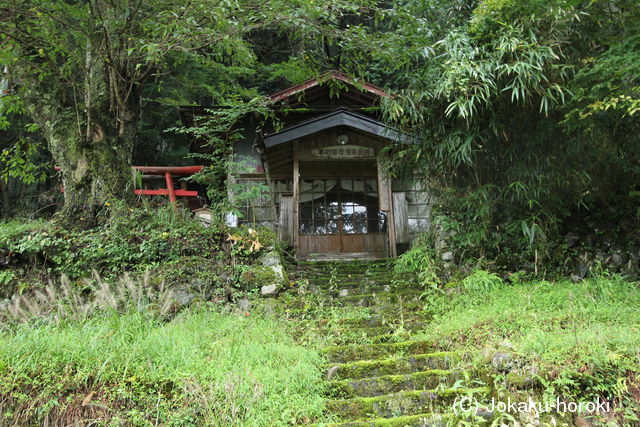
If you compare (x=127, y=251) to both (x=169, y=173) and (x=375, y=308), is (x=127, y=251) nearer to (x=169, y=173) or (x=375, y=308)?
(x=375, y=308)

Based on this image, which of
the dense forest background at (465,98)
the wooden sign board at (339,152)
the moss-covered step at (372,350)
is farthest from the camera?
the wooden sign board at (339,152)

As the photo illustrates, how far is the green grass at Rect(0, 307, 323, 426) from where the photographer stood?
3.15m

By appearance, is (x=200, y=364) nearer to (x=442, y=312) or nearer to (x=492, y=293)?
(x=442, y=312)

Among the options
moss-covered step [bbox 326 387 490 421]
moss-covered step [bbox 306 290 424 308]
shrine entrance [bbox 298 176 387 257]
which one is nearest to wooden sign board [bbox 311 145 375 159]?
shrine entrance [bbox 298 176 387 257]

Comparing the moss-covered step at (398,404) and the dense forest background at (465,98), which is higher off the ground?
the dense forest background at (465,98)

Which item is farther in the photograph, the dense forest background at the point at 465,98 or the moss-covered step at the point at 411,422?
the dense forest background at the point at 465,98

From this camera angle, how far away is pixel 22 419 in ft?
10.1

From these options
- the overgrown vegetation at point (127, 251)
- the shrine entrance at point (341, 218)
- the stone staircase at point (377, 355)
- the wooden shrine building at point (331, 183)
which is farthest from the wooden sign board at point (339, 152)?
the stone staircase at point (377, 355)

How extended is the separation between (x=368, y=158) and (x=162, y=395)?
7.42 meters

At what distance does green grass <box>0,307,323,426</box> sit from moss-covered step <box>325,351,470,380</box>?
0.27 m

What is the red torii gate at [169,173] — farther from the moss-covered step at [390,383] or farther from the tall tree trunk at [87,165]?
the moss-covered step at [390,383]

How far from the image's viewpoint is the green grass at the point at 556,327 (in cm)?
328

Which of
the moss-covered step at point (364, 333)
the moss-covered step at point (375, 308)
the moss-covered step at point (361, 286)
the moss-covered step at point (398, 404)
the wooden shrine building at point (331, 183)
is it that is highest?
the wooden shrine building at point (331, 183)

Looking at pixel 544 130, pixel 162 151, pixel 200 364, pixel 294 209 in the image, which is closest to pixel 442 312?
pixel 544 130
